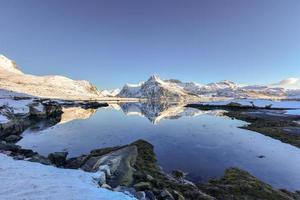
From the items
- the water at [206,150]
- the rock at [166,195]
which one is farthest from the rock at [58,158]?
the rock at [166,195]

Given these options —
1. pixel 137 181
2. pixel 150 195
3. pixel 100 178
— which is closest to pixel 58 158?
pixel 100 178

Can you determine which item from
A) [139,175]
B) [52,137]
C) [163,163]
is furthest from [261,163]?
[52,137]

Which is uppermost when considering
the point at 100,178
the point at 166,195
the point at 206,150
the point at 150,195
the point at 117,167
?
the point at 100,178

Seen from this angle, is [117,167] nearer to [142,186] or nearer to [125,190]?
[142,186]

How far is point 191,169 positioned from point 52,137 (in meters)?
25.4

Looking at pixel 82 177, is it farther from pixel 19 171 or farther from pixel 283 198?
pixel 283 198

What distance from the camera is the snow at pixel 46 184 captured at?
34.9 ft

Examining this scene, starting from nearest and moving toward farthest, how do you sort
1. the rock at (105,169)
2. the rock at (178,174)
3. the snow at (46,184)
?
the snow at (46,184) < the rock at (105,169) < the rock at (178,174)

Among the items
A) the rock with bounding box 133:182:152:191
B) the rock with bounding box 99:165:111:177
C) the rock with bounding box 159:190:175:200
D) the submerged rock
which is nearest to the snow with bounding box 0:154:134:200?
the rock with bounding box 99:165:111:177

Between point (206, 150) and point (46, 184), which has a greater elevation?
point (46, 184)

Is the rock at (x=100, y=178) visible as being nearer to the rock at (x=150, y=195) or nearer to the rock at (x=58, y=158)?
the rock at (x=150, y=195)

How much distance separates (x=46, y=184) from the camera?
39.6 ft

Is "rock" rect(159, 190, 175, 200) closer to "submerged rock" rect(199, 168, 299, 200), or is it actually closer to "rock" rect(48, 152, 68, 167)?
"submerged rock" rect(199, 168, 299, 200)

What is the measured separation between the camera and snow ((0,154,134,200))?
34.9 feet
